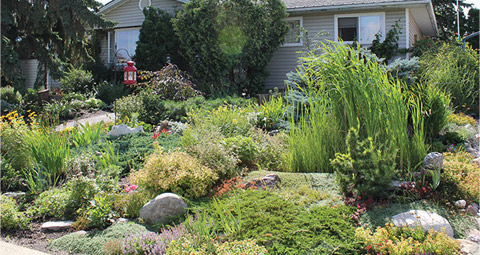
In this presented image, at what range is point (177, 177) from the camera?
13.9ft

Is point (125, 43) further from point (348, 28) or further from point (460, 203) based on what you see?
point (460, 203)

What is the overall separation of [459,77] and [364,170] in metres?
6.60

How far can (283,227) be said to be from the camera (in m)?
3.46

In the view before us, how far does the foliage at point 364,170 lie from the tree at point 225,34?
856cm

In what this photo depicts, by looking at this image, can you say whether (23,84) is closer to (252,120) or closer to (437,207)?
(252,120)

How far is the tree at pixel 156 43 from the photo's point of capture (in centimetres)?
1430

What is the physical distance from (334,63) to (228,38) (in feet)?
28.1

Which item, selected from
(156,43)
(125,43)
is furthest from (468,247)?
(125,43)

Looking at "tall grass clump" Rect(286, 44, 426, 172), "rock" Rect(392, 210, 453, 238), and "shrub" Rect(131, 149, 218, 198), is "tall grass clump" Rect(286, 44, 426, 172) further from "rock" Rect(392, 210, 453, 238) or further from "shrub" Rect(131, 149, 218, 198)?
"shrub" Rect(131, 149, 218, 198)

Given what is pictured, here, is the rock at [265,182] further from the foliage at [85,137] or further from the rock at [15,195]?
the foliage at [85,137]

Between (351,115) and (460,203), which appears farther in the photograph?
(351,115)

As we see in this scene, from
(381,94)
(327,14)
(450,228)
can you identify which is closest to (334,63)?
(381,94)

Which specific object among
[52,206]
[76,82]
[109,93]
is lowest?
[52,206]

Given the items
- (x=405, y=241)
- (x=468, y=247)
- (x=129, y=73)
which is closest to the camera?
(x=405, y=241)
